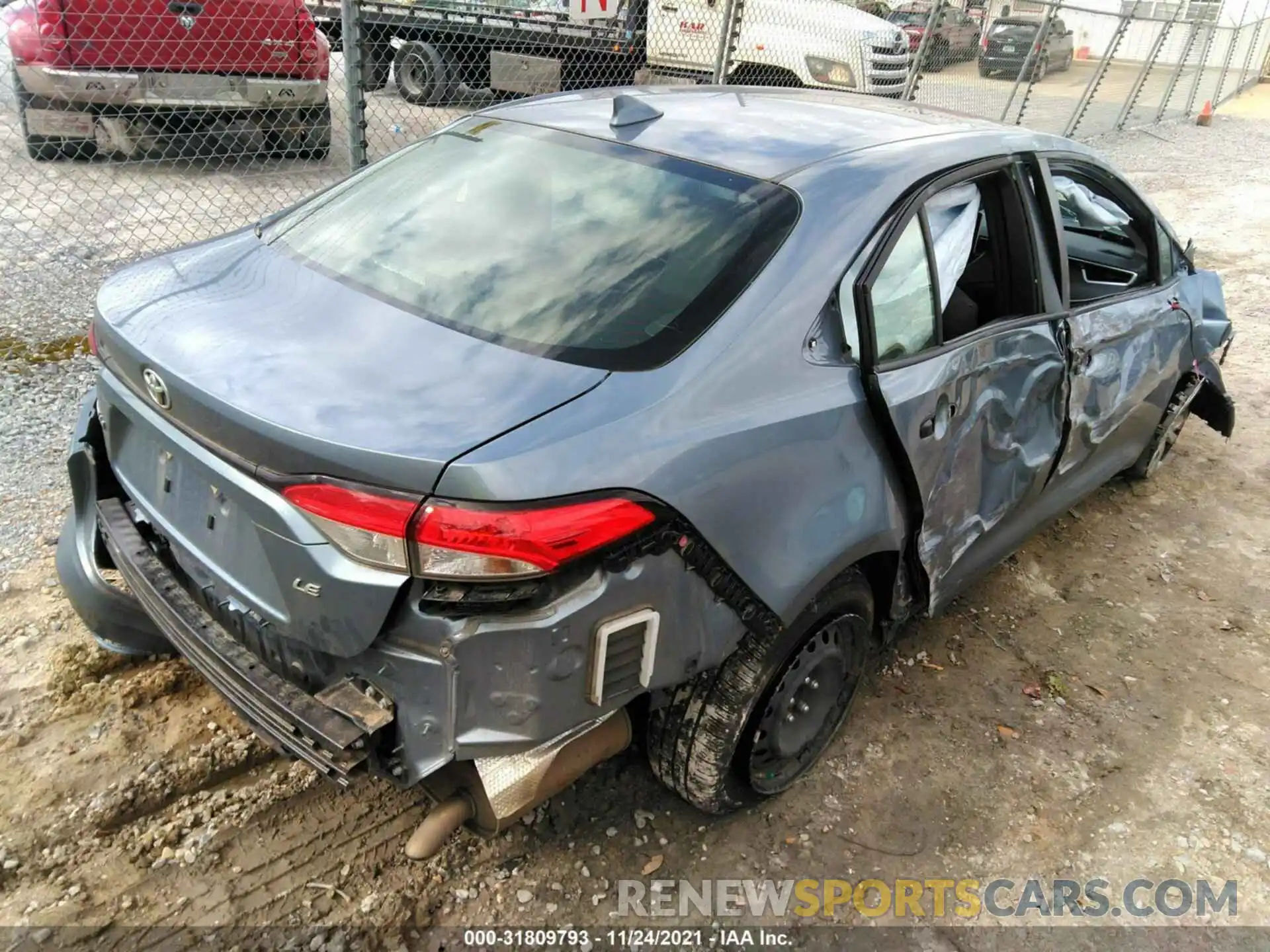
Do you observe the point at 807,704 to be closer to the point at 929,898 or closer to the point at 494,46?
the point at 929,898

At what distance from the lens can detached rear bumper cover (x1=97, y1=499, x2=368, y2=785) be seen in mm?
1731

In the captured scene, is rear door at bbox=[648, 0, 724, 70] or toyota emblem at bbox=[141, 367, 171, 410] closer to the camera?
toyota emblem at bbox=[141, 367, 171, 410]

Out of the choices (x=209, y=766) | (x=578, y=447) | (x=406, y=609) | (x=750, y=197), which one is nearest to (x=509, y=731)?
(x=406, y=609)

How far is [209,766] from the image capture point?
8.00 feet

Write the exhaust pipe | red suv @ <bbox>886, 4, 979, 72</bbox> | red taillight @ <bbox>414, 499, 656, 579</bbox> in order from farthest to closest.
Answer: red suv @ <bbox>886, 4, 979, 72</bbox> < the exhaust pipe < red taillight @ <bbox>414, 499, 656, 579</bbox>

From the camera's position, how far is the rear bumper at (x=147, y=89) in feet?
19.9

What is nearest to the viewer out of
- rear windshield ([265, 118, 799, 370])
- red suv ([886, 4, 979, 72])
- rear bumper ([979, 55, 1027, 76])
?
rear windshield ([265, 118, 799, 370])

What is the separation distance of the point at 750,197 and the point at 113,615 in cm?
195

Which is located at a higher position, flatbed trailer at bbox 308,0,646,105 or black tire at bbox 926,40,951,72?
black tire at bbox 926,40,951,72

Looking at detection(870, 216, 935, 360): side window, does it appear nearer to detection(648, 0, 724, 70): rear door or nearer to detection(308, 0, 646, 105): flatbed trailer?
detection(308, 0, 646, 105): flatbed trailer

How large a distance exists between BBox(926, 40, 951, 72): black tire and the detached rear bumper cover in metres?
9.67

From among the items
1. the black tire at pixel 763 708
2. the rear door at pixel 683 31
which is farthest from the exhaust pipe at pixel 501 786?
the rear door at pixel 683 31

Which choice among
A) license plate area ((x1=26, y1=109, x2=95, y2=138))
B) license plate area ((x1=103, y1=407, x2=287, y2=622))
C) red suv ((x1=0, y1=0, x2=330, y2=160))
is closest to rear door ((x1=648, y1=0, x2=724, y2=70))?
red suv ((x1=0, y1=0, x2=330, y2=160))

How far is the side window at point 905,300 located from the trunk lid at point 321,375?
821mm
